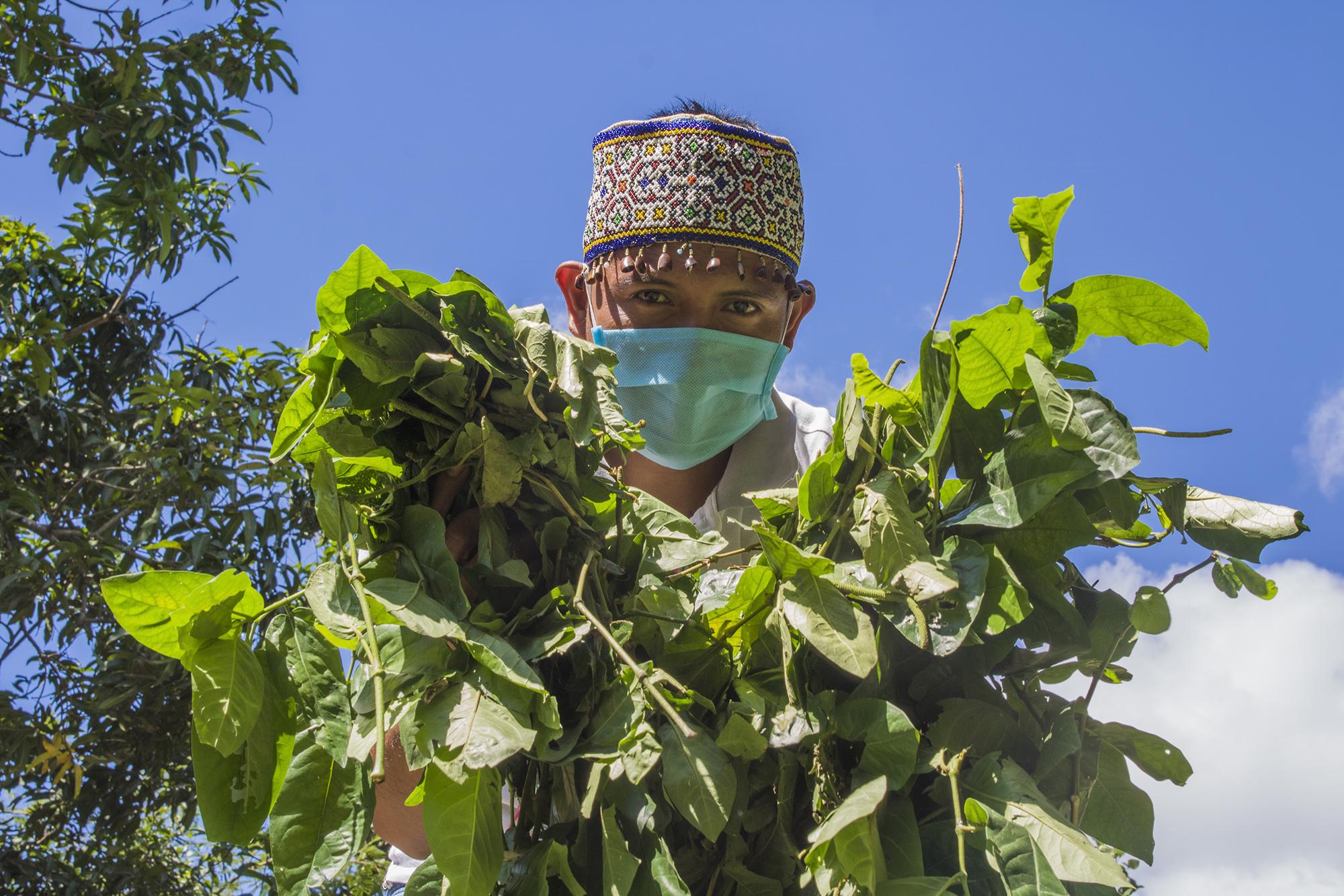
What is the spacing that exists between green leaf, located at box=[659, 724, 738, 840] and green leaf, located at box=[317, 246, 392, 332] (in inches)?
14.2

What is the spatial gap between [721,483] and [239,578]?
0.98 metres

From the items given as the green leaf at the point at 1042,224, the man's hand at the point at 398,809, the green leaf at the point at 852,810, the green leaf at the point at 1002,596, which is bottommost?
the green leaf at the point at 852,810

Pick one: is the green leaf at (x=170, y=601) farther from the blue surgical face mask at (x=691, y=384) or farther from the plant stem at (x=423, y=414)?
the blue surgical face mask at (x=691, y=384)

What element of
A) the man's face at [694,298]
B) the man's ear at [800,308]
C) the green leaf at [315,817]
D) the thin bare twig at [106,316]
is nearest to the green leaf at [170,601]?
the green leaf at [315,817]

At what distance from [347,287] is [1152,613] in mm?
614

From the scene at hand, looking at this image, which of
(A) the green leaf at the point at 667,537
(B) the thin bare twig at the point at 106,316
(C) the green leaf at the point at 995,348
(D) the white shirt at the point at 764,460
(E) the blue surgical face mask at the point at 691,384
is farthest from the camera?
(B) the thin bare twig at the point at 106,316

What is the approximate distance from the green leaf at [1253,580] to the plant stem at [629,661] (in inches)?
17.2

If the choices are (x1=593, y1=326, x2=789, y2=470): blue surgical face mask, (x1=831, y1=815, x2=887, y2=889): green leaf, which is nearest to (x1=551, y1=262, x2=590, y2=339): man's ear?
(x1=593, y1=326, x2=789, y2=470): blue surgical face mask

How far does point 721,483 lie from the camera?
171 centimetres

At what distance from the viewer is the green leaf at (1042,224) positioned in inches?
33.4

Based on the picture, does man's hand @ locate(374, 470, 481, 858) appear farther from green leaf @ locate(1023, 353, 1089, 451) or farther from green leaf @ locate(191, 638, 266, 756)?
green leaf @ locate(1023, 353, 1089, 451)

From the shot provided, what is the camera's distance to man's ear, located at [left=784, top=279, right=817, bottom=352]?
179cm

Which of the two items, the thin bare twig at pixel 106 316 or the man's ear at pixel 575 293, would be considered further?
the thin bare twig at pixel 106 316

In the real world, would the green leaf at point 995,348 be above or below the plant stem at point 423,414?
above
